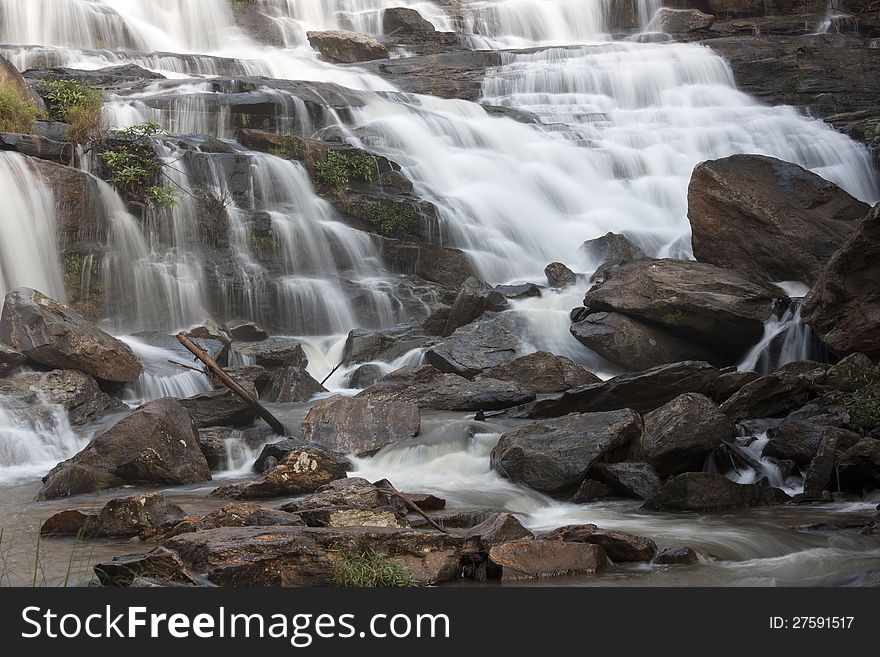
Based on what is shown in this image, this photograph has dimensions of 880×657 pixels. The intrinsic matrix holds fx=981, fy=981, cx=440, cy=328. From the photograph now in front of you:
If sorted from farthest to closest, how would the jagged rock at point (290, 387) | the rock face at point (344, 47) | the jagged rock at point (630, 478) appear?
the rock face at point (344, 47) → the jagged rock at point (290, 387) → the jagged rock at point (630, 478)

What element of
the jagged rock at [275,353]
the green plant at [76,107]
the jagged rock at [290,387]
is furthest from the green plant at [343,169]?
the jagged rock at [290,387]

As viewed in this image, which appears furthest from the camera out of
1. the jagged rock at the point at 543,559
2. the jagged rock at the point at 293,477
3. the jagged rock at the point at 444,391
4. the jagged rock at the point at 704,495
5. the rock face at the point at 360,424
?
the jagged rock at the point at 444,391

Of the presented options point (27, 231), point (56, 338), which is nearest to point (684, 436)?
point (56, 338)

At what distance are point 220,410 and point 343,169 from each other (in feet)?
30.2

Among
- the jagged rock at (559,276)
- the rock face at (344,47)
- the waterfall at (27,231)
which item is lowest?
the jagged rock at (559,276)

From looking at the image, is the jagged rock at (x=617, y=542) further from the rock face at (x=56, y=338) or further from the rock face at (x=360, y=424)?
the rock face at (x=56, y=338)

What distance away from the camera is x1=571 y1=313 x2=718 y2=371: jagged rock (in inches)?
579

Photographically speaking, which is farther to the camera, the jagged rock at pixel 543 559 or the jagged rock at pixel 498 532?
the jagged rock at pixel 498 532

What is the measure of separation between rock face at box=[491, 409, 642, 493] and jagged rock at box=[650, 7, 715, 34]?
26291mm

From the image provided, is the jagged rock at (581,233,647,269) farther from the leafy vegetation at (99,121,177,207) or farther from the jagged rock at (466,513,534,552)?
the jagged rock at (466,513,534,552)

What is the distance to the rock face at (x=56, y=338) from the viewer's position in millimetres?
12398

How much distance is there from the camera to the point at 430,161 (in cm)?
2189

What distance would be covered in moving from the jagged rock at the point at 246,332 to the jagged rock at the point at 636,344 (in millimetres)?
5284

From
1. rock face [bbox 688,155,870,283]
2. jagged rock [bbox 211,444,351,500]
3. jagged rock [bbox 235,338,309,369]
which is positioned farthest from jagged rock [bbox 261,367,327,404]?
rock face [bbox 688,155,870,283]
